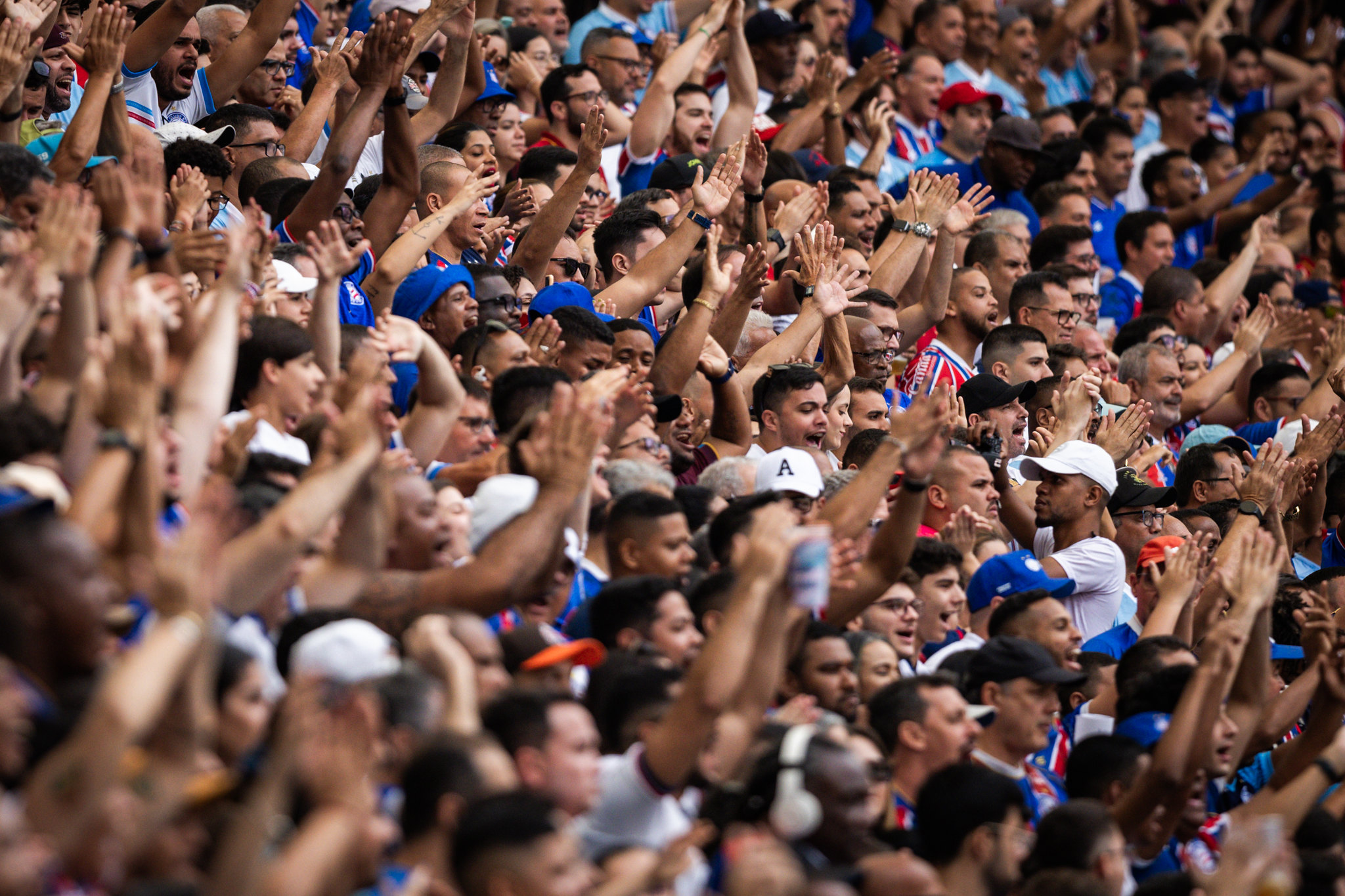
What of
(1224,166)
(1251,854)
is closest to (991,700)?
(1251,854)

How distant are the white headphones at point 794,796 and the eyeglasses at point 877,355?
151 inches

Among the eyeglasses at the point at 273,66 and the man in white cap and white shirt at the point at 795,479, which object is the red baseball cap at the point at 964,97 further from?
the man in white cap and white shirt at the point at 795,479

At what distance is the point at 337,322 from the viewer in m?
5.35

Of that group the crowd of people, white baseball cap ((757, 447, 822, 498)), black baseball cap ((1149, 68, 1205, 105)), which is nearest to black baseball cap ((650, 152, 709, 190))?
the crowd of people

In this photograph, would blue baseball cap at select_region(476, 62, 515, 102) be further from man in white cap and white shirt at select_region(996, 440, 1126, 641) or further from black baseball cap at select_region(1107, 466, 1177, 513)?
black baseball cap at select_region(1107, 466, 1177, 513)

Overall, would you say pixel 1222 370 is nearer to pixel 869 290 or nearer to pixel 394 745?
pixel 869 290

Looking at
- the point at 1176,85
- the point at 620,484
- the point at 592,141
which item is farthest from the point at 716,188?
the point at 1176,85

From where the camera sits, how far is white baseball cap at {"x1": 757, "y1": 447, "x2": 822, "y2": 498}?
5.99 m

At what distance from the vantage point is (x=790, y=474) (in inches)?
237

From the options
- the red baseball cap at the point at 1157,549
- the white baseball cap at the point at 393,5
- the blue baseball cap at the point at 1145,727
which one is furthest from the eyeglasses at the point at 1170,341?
the white baseball cap at the point at 393,5

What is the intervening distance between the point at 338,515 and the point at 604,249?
358cm

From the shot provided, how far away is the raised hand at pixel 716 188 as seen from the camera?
7234 mm

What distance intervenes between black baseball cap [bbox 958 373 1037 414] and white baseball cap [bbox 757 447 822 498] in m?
1.68

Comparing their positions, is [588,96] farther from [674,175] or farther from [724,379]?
[724,379]
